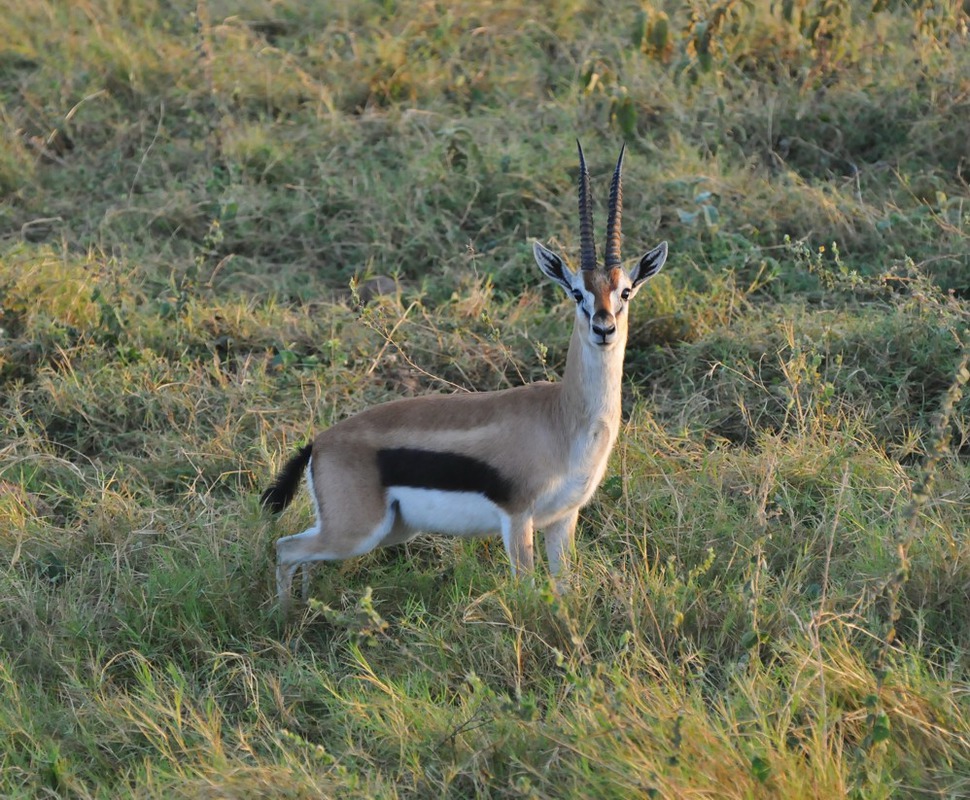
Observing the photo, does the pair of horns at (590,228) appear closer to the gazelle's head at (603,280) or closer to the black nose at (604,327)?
the gazelle's head at (603,280)

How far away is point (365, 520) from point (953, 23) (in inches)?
203

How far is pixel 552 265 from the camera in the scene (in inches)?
184

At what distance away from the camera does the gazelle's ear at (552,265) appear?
4.49 meters

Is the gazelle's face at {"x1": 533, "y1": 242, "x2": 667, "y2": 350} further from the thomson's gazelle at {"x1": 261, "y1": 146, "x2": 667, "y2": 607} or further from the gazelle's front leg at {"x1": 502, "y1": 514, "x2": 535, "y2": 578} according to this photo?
the gazelle's front leg at {"x1": 502, "y1": 514, "x2": 535, "y2": 578}

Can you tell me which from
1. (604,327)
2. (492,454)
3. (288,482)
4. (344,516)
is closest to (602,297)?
(604,327)

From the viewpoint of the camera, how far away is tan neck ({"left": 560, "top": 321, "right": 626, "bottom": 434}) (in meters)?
4.39

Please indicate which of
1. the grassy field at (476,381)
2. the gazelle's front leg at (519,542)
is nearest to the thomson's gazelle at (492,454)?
the gazelle's front leg at (519,542)

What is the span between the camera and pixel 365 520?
14.6 feet

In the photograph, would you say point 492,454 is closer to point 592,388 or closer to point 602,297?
point 592,388

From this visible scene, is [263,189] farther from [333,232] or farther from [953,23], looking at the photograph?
[953,23]

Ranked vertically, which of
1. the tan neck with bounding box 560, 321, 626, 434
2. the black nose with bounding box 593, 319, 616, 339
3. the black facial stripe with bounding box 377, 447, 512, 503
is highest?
the black nose with bounding box 593, 319, 616, 339

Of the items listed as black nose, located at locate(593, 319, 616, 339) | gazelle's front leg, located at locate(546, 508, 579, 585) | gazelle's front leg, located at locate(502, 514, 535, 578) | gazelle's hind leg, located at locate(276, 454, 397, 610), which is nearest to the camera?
black nose, located at locate(593, 319, 616, 339)

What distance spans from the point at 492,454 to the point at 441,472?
186 millimetres

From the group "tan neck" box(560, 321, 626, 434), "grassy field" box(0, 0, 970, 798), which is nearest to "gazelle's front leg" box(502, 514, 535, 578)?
"grassy field" box(0, 0, 970, 798)
